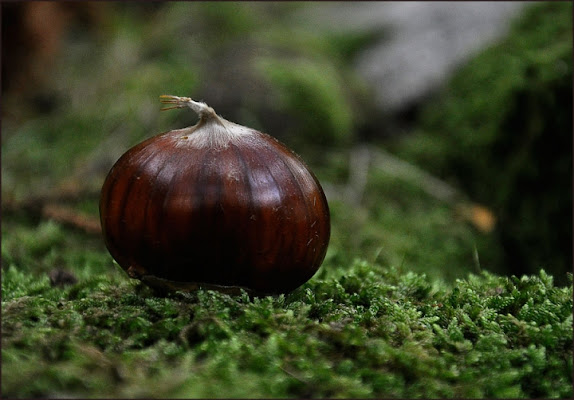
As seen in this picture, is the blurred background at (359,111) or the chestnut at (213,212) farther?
the blurred background at (359,111)

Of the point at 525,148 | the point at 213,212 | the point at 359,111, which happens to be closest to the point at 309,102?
the point at 359,111

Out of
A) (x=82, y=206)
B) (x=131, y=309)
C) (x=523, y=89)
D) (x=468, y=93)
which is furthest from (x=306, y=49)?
(x=131, y=309)

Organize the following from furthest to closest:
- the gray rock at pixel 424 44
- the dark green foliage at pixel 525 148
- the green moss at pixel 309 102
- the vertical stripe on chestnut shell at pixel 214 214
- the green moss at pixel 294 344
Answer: the gray rock at pixel 424 44 < the green moss at pixel 309 102 < the dark green foliage at pixel 525 148 < the vertical stripe on chestnut shell at pixel 214 214 < the green moss at pixel 294 344

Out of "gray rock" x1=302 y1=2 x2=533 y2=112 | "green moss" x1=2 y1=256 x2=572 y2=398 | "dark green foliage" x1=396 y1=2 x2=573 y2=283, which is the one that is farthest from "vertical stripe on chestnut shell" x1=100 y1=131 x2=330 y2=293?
"gray rock" x1=302 y1=2 x2=533 y2=112

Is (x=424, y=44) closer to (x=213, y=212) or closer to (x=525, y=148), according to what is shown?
(x=525, y=148)

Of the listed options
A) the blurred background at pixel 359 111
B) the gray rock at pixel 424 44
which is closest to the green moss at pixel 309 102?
the blurred background at pixel 359 111

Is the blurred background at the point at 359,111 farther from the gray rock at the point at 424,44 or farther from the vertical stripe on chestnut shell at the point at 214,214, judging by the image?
the vertical stripe on chestnut shell at the point at 214,214

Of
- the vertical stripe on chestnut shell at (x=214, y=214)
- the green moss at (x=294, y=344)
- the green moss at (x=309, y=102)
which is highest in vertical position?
the green moss at (x=309, y=102)

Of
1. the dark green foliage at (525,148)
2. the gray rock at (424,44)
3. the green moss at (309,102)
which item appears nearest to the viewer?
the dark green foliage at (525,148)
